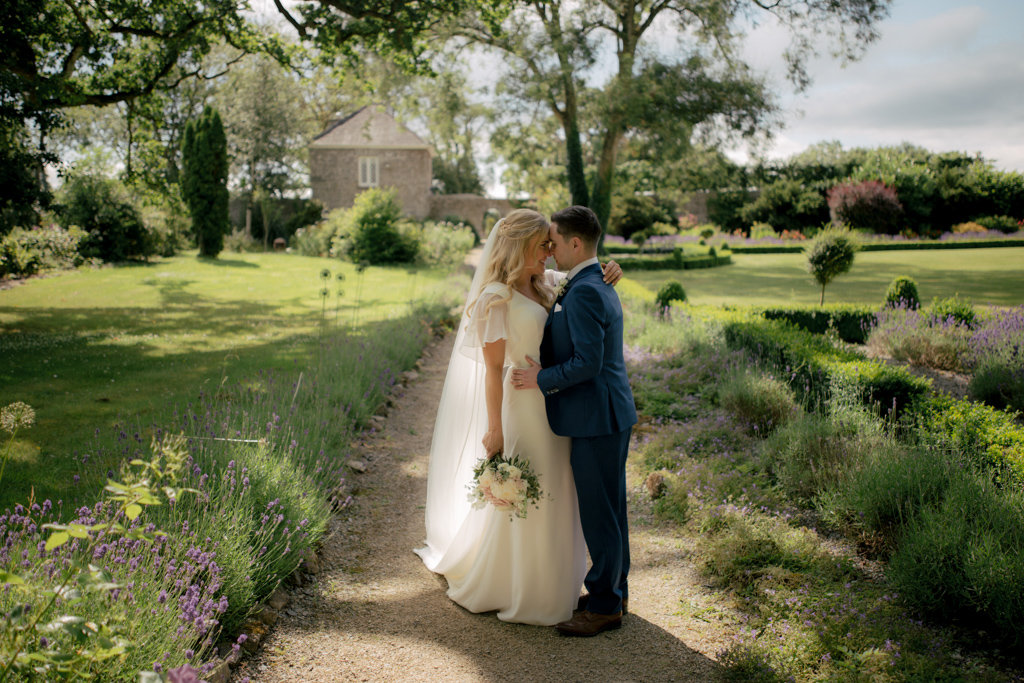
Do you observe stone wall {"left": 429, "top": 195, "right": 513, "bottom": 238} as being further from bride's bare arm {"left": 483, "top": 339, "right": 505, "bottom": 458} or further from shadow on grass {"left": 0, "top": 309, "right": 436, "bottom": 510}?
bride's bare arm {"left": 483, "top": 339, "right": 505, "bottom": 458}

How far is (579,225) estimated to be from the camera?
3219 millimetres

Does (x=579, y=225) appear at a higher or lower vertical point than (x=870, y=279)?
higher

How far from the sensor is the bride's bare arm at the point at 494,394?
3.28 metres

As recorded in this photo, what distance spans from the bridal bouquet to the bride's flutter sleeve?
2.06 feet

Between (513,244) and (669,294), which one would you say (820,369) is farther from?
(669,294)

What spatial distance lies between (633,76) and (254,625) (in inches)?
731

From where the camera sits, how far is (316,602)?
3.56 meters

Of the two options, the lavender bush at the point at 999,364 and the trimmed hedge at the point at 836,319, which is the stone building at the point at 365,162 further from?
the lavender bush at the point at 999,364

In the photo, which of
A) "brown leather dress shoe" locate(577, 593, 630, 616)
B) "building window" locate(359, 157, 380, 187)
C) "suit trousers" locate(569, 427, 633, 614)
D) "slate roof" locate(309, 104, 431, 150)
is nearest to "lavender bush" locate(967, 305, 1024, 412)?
"brown leather dress shoe" locate(577, 593, 630, 616)

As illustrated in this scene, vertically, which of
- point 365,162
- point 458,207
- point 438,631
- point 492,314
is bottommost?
point 438,631

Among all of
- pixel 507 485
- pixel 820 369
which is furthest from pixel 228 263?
pixel 507 485

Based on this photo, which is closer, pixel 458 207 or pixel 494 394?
pixel 494 394

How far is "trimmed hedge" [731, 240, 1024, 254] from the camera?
12586 millimetres

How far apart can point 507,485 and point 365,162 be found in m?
34.9
